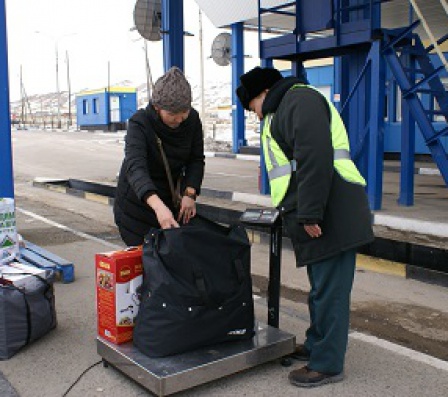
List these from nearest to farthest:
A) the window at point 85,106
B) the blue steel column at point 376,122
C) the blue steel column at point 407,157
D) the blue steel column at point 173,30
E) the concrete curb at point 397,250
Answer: the concrete curb at point 397,250 → the blue steel column at point 376,122 → the blue steel column at point 407,157 → the blue steel column at point 173,30 → the window at point 85,106

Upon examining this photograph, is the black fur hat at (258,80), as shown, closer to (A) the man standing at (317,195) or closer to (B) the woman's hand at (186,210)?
(A) the man standing at (317,195)

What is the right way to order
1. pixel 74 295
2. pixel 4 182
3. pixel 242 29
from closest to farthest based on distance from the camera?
pixel 74 295 → pixel 4 182 → pixel 242 29

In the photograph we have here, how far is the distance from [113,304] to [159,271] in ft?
1.58

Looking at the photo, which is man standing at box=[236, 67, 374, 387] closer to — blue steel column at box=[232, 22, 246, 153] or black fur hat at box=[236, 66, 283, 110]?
black fur hat at box=[236, 66, 283, 110]

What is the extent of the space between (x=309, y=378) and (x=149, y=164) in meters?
1.73

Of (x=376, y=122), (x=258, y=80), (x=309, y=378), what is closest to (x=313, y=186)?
(x=258, y=80)

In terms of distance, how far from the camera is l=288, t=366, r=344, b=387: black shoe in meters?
3.64

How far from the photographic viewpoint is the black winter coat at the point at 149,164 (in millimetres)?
3881

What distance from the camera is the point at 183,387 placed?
3.44 m

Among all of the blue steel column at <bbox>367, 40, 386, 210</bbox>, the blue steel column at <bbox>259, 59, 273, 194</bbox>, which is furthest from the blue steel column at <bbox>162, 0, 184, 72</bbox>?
the blue steel column at <bbox>367, 40, 386, 210</bbox>

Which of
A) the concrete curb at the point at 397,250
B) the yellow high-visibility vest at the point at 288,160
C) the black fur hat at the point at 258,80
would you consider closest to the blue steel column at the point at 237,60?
the concrete curb at the point at 397,250

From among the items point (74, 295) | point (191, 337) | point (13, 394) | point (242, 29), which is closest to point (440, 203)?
point (74, 295)

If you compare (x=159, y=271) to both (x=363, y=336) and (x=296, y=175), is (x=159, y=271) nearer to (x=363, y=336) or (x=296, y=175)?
(x=296, y=175)

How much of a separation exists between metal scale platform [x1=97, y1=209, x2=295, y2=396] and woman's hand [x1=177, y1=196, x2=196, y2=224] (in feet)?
1.28
